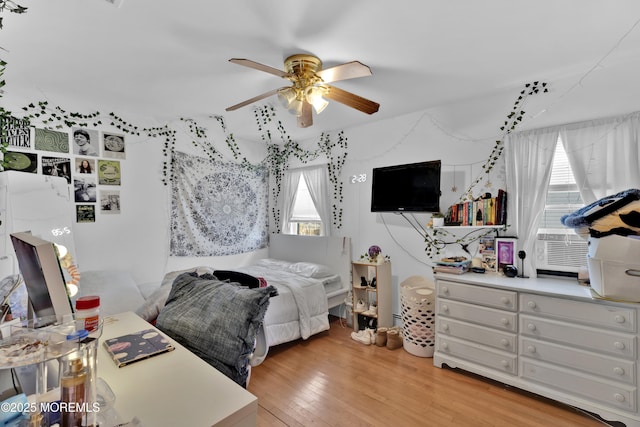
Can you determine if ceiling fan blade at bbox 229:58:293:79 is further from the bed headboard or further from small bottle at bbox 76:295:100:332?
the bed headboard

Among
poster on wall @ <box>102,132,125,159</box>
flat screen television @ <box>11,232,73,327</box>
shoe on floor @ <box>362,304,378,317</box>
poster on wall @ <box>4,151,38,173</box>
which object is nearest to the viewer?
flat screen television @ <box>11,232,73,327</box>

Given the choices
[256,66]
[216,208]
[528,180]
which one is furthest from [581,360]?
[216,208]

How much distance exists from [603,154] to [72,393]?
3328 mm

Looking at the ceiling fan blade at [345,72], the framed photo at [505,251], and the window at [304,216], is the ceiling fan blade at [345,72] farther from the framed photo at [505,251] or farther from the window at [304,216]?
the window at [304,216]

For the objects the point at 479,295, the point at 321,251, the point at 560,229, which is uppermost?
the point at 560,229

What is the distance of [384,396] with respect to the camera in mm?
2246

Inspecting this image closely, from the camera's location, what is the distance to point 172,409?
34.2 inches

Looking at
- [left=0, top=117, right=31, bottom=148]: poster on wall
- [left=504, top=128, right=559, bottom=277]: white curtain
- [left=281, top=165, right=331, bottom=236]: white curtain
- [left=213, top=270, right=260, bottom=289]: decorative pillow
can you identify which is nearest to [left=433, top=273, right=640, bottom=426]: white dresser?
[left=504, top=128, right=559, bottom=277]: white curtain

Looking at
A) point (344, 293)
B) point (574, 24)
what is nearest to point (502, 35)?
point (574, 24)

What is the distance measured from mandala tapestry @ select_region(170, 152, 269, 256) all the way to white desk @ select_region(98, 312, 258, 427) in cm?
265

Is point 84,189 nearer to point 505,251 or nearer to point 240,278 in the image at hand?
point 240,278

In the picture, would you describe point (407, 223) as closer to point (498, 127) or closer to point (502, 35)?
point (498, 127)

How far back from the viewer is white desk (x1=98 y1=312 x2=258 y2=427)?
32.9 inches

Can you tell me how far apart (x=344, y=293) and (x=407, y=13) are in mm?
3003
